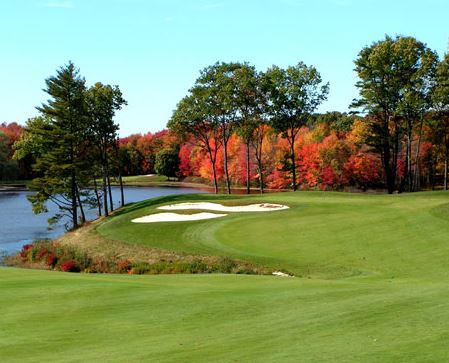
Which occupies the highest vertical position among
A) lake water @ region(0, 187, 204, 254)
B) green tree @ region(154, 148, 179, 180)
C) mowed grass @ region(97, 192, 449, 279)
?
green tree @ region(154, 148, 179, 180)

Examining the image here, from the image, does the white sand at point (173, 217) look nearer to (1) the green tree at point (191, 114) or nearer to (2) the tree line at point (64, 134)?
(2) the tree line at point (64, 134)

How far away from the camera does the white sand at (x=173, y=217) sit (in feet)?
123

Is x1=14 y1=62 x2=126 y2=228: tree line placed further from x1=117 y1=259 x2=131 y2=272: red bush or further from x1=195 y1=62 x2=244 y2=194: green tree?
x1=117 y1=259 x2=131 y2=272: red bush

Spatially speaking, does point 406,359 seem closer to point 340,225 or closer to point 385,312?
point 385,312

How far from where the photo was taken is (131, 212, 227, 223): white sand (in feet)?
123

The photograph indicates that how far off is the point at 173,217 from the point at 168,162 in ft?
328

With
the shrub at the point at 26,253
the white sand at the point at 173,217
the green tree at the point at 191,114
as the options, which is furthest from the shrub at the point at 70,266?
the green tree at the point at 191,114

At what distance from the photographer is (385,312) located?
10.2 meters

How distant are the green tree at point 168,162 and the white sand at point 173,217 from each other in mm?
97324

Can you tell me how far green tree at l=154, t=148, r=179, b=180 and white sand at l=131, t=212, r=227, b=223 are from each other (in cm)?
9732

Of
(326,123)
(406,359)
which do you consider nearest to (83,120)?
(406,359)

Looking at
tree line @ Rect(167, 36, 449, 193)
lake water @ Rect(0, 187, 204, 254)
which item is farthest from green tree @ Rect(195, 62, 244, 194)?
lake water @ Rect(0, 187, 204, 254)

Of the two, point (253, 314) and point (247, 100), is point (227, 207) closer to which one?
point (247, 100)

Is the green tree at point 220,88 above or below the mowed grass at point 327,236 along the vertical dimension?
above
